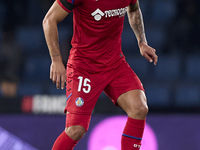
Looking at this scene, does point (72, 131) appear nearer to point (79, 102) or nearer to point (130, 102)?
point (79, 102)

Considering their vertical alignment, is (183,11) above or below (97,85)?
below

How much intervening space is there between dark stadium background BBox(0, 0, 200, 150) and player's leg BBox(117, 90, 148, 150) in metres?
1.30

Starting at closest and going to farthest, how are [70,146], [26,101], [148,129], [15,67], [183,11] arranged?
[70,146] < [148,129] < [26,101] < [15,67] < [183,11]

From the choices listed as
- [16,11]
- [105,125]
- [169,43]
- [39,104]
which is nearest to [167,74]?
[169,43]

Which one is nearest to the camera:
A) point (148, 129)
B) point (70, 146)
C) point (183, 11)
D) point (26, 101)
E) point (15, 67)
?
point (70, 146)

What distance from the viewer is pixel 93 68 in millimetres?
2275

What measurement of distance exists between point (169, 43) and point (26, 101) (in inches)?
70.7

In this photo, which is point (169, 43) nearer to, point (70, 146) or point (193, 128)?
point (193, 128)

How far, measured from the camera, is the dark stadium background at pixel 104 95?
11.4 ft

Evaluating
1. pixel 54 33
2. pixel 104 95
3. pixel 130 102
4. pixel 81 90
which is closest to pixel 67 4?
pixel 54 33

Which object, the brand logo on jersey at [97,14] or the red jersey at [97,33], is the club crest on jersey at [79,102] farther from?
the brand logo on jersey at [97,14]

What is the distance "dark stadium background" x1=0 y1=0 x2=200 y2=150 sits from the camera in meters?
3.46

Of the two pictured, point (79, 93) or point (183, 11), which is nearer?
point (79, 93)

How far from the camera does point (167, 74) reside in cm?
421
